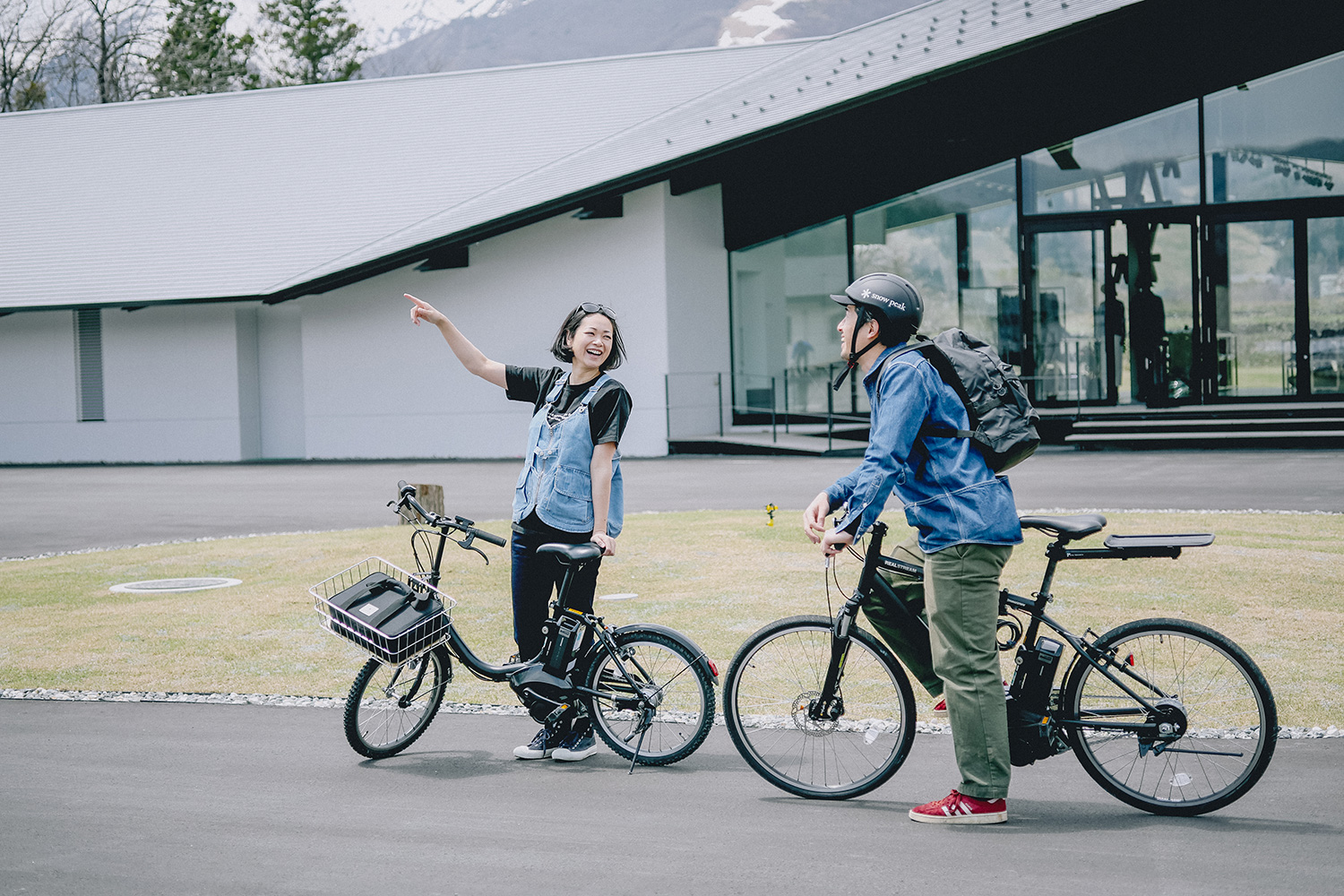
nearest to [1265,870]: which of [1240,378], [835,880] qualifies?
[835,880]

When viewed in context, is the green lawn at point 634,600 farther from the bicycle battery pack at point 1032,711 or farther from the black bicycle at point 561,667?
the bicycle battery pack at point 1032,711

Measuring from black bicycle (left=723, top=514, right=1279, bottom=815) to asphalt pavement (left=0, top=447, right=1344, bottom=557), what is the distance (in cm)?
931

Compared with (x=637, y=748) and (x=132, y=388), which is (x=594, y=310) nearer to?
(x=637, y=748)

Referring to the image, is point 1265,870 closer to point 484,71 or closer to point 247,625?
point 247,625

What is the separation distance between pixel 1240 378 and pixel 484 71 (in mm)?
16815

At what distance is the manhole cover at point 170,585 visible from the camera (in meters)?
10.2

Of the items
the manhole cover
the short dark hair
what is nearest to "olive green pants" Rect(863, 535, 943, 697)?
the short dark hair

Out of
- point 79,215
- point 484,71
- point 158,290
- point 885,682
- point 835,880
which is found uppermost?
point 484,71

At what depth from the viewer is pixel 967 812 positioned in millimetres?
4582

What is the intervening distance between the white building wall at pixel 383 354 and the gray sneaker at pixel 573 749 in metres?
19.2

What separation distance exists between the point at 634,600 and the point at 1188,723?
4884 millimetres

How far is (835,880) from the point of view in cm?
411

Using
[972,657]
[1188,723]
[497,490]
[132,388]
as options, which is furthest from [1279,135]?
[132,388]

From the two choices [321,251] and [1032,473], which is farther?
[321,251]
